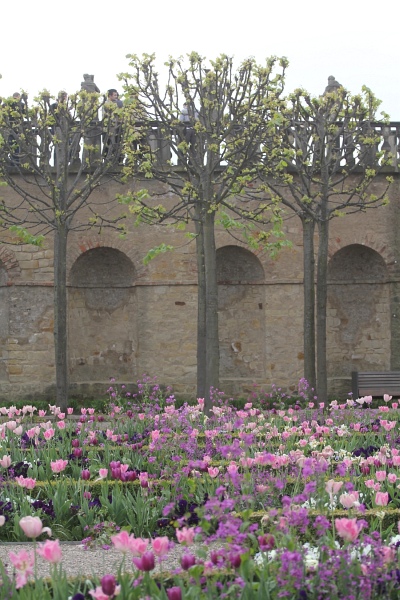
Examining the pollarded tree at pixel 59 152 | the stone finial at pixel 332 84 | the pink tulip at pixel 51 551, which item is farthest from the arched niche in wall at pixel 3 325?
the pink tulip at pixel 51 551

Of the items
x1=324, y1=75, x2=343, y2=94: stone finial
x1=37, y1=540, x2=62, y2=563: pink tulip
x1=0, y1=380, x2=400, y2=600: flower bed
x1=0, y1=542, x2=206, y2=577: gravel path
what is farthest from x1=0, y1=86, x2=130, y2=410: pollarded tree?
x1=37, y1=540, x2=62, y2=563: pink tulip

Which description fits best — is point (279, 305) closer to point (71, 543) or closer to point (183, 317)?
point (183, 317)

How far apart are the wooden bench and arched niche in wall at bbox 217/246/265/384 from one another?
292 cm

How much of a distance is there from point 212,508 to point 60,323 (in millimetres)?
11706

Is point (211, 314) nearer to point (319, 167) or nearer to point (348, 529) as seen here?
point (319, 167)

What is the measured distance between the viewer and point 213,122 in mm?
13992

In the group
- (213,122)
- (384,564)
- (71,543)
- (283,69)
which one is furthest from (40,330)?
(384,564)

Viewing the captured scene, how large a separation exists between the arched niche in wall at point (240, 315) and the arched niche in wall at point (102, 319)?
87.6 inches

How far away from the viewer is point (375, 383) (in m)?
17.2

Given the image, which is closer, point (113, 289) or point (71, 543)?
point (71, 543)

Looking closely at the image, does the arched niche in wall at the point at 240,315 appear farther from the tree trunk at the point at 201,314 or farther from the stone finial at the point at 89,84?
the stone finial at the point at 89,84

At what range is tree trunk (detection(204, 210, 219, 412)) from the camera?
13133 millimetres

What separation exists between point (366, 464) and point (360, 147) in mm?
13249

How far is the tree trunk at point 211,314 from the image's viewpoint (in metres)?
13.1
